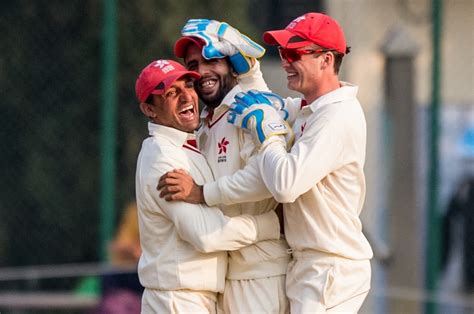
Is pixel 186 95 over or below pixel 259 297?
over

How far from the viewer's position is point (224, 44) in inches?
197

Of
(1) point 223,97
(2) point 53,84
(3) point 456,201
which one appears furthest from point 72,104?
(1) point 223,97

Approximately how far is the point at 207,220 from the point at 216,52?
0.61 metres

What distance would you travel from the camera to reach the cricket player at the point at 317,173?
4730mm

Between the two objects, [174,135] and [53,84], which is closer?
[174,135]

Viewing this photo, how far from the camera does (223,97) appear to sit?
5043 millimetres

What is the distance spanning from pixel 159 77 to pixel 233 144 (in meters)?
0.36

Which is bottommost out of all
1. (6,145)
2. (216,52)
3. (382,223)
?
(382,223)

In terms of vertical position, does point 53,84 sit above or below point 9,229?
above

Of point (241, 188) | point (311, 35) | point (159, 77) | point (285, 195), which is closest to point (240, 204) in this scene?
point (241, 188)

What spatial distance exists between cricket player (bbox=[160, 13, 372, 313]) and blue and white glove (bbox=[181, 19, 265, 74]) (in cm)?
14

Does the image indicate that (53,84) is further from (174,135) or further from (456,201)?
(174,135)

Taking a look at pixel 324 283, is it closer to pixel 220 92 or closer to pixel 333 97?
pixel 333 97

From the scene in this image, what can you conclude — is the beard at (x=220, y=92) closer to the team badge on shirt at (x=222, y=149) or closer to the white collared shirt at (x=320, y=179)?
the team badge on shirt at (x=222, y=149)
